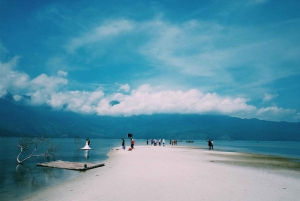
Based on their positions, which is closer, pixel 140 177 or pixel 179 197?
pixel 179 197

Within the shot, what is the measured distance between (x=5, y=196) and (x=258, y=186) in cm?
1773

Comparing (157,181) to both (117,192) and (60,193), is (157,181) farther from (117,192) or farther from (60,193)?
(60,193)

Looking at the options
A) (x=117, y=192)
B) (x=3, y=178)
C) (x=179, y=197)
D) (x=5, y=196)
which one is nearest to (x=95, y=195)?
(x=117, y=192)

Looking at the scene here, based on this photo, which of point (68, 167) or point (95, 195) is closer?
point (95, 195)

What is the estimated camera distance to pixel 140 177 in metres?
17.8

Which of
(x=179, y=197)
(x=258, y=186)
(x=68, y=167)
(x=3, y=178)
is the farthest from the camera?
(x=68, y=167)

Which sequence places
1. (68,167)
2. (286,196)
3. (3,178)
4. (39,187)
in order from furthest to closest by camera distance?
(68,167), (3,178), (39,187), (286,196)

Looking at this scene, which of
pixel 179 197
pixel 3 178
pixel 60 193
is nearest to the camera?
pixel 179 197

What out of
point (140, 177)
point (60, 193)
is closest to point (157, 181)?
point (140, 177)

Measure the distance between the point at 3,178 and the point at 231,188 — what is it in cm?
2066

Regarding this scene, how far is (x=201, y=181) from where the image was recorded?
1644 centimetres

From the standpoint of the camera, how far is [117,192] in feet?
44.2

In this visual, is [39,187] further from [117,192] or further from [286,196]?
[286,196]

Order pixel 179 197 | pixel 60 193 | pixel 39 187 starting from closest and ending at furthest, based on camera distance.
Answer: pixel 179 197 → pixel 60 193 → pixel 39 187
